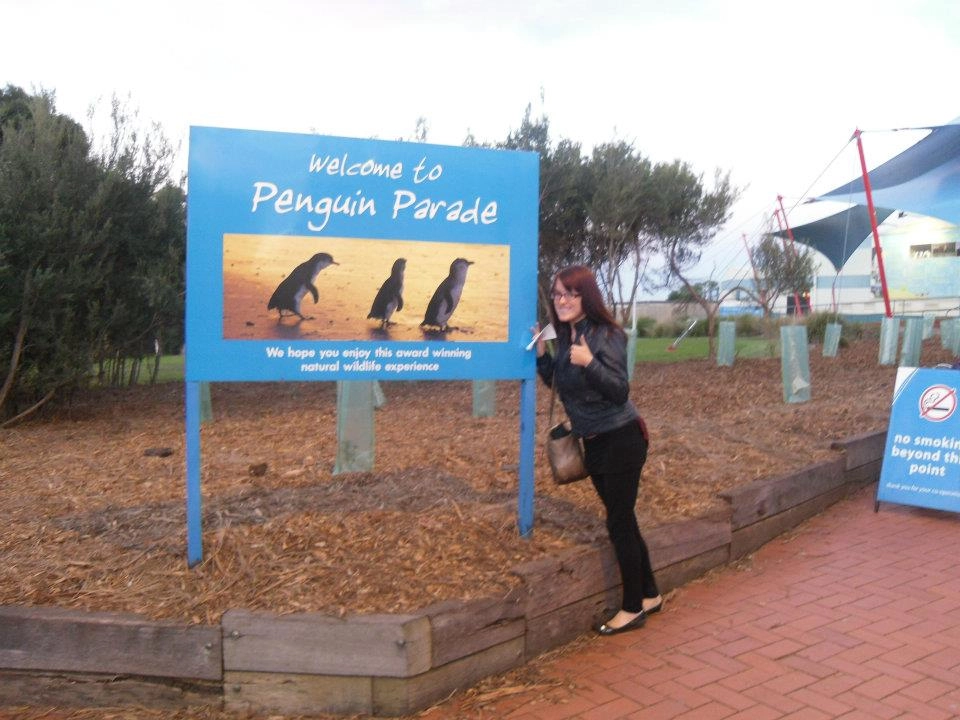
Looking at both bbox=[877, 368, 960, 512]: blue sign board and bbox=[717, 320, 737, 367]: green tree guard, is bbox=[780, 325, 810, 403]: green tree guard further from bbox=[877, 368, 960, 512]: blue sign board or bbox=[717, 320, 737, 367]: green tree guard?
bbox=[717, 320, 737, 367]: green tree guard

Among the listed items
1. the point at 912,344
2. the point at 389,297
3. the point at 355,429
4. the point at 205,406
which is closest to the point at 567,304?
the point at 389,297

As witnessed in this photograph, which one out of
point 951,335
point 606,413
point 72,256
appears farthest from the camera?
point 951,335

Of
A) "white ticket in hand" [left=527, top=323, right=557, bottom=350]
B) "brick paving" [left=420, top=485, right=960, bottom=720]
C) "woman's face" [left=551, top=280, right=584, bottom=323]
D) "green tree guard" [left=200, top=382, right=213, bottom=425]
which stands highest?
"woman's face" [left=551, top=280, right=584, bottom=323]

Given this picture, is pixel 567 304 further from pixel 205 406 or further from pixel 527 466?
pixel 205 406

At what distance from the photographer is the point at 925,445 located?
6.37 metres

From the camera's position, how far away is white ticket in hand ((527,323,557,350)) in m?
4.37

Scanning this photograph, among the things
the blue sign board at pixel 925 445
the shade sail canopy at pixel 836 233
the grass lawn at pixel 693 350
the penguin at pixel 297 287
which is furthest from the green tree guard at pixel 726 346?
the penguin at pixel 297 287

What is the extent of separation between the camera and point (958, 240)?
1886cm

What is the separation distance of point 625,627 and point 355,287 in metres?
2.07

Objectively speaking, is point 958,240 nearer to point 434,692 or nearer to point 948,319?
point 948,319

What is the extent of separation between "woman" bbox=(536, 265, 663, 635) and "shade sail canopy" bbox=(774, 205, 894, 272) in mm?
25351

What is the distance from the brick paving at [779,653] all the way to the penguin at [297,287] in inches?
72.3

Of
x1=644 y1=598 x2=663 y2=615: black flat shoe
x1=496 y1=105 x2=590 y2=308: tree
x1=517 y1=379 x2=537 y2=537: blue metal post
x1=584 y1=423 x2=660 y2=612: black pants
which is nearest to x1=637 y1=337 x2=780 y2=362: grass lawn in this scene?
x1=496 y1=105 x2=590 y2=308: tree

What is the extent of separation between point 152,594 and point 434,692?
49.7 inches
